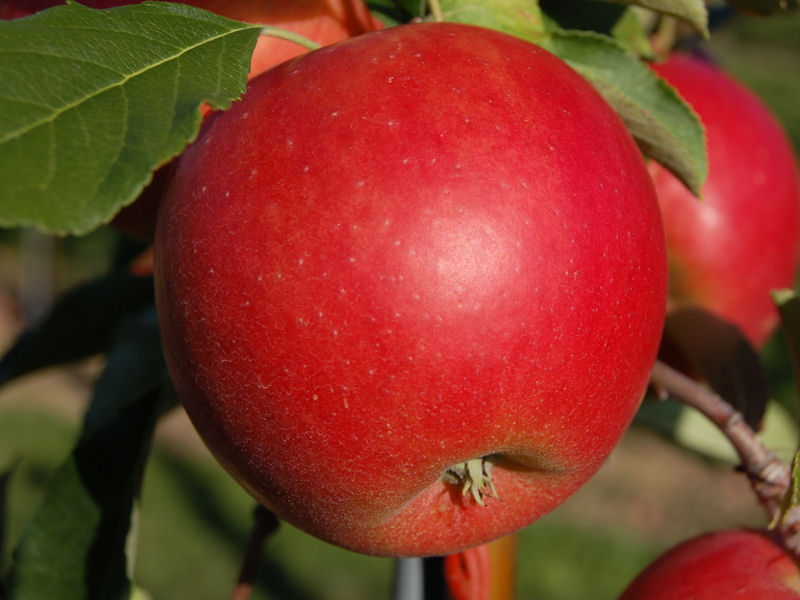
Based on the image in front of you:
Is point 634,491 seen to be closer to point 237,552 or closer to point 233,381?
point 237,552

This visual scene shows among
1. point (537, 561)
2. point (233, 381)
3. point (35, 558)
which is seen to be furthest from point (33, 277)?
point (233, 381)

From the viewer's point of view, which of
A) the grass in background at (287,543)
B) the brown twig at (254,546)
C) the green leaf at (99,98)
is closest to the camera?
the green leaf at (99,98)

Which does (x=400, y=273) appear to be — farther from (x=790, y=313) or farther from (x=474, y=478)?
(x=790, y=313)

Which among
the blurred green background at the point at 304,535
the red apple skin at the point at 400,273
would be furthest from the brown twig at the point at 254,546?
the blurred green background at the point at 304,535

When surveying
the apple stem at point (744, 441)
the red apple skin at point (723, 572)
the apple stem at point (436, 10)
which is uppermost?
the apple stem at point (436, 10)

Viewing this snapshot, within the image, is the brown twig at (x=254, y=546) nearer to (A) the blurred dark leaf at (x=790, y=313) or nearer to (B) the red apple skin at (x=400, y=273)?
(B) the red apple skin at (x=400, y=273)

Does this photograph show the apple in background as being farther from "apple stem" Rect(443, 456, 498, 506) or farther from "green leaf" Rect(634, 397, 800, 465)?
"green leaf" Rect(634, 397, 800, 465)
